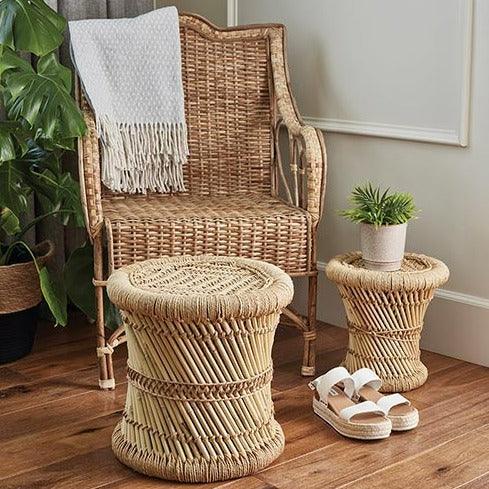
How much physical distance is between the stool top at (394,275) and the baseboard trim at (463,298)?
0.72ft

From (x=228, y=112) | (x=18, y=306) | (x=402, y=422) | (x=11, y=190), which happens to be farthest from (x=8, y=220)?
(x=402, y=422)

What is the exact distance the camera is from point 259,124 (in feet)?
10.5

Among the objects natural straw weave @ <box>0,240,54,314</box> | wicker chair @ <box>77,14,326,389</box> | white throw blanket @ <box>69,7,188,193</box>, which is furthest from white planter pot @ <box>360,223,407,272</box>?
natural straw weave @ <box>0,240,54,314</box>

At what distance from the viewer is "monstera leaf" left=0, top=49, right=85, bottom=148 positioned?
267 cm

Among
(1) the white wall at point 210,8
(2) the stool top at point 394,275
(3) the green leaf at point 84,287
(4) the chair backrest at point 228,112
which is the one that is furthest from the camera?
(1) the white wall at point 210,8

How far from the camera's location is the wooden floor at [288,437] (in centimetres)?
221

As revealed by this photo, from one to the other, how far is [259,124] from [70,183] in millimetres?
615

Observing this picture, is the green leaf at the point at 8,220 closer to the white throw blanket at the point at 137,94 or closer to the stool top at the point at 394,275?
the white throw blanket at the point at 137,94

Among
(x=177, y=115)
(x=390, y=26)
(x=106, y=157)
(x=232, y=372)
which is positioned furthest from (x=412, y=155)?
(x=232, y=372)

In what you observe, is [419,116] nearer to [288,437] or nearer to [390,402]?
[390,402]

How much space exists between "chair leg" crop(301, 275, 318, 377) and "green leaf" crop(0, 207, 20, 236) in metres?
0.87

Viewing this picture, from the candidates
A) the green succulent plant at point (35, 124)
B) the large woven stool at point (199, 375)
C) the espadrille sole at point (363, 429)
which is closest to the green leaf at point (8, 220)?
the green succulent plant at point (35, 124)

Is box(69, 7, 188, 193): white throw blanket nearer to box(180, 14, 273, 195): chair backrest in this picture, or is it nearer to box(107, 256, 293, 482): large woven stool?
box(180, 14, 273, 195): chair backrest

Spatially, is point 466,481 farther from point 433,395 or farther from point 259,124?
point 259,124
